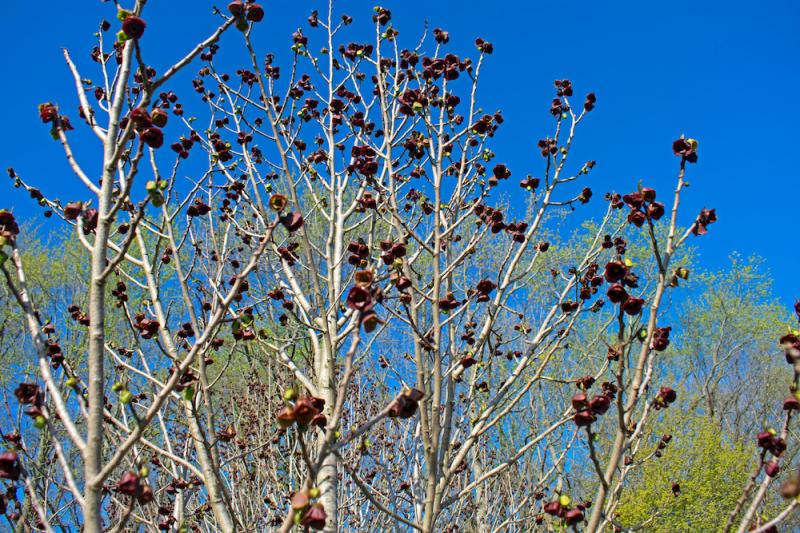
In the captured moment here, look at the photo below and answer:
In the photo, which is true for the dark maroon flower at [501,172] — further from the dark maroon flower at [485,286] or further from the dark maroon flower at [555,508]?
the dark maroon flower at [555,508]

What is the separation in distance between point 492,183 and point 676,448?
46.3 ft

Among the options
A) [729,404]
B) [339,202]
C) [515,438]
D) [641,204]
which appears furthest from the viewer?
[729,404]

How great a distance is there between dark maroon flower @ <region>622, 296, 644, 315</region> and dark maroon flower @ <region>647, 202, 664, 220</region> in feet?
1.26

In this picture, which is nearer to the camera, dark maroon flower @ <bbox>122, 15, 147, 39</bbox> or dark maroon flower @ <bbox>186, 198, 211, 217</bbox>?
dark maroon flower @ <bbox>122, 15, 147, 39</bbox>

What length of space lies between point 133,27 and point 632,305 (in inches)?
71.3

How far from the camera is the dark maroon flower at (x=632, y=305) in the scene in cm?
190

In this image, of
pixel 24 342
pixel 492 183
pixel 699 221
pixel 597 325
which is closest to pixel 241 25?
pixel 699 221

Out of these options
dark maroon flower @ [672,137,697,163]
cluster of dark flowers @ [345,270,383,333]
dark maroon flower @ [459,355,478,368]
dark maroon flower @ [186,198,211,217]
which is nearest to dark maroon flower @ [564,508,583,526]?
cluster of dark flowers @ [345,270,383,333]

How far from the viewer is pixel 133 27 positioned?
2049 mm

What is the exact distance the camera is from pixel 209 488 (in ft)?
11.3

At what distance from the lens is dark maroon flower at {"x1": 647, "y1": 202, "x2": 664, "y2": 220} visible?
7.11 feet

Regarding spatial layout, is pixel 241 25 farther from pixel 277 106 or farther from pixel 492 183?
pixel 277 106

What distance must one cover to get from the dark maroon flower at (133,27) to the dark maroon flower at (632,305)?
1.78 metres

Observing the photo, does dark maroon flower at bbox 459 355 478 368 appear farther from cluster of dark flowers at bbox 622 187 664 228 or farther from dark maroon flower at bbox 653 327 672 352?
cluster of dark flowers at bbox 622 187 664 228
